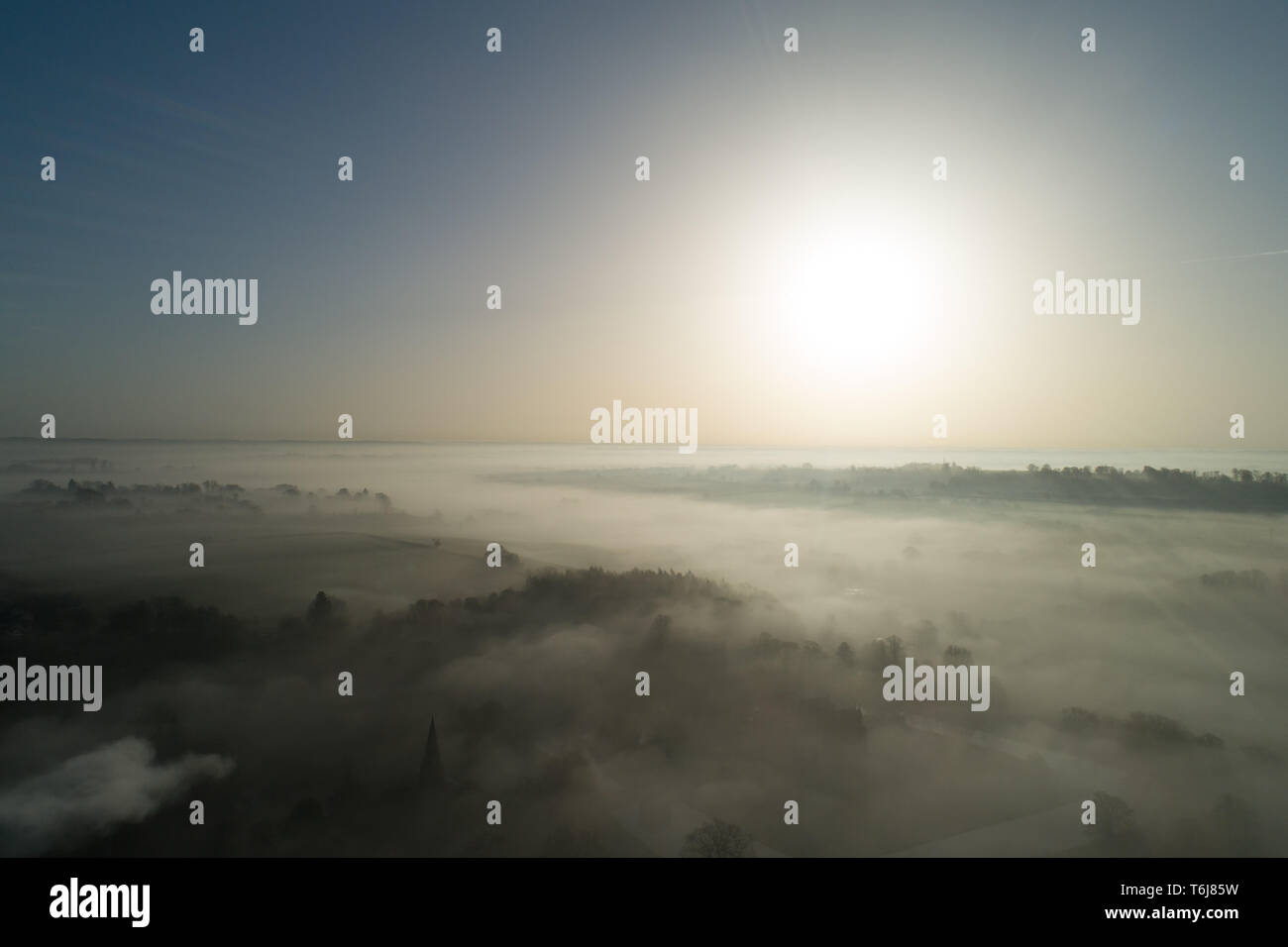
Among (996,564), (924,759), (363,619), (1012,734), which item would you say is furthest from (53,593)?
(996,564)
